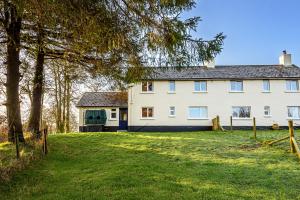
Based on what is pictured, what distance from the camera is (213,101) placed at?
27.9m

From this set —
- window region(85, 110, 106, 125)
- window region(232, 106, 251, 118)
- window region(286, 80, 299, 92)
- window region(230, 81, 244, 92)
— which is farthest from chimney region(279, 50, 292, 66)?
window region(85, 110, 106, 125)

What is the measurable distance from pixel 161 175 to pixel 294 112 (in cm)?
2378

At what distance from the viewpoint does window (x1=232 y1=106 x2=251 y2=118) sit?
27.7m

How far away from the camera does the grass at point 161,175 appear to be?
6785 millimetres

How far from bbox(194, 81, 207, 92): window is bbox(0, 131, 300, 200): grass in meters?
15.2

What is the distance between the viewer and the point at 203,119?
91.0 feet

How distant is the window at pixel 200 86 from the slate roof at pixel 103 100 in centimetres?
809

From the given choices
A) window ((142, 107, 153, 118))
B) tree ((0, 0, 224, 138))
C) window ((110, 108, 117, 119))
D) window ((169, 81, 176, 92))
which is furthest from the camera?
window ((110, 108, 117, 119))

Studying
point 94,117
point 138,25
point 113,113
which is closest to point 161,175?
point 138,25

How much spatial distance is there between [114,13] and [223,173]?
5826 mm

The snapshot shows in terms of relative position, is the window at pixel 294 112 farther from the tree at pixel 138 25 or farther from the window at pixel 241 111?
the tree at pixel 138 25

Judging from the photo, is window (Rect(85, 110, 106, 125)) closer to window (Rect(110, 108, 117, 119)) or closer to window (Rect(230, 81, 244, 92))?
window (Rect(110, 108, 117, 119))

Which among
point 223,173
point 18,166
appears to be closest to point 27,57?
point 18,166

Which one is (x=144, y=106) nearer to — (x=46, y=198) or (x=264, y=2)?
(x=264, y=2)
